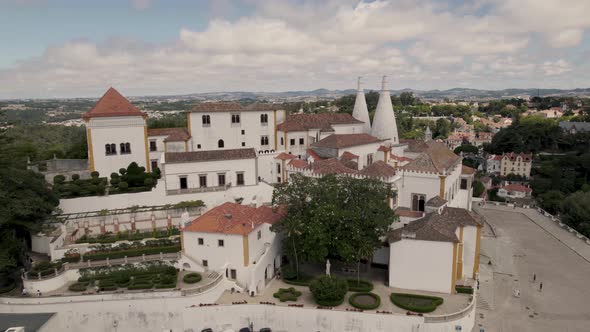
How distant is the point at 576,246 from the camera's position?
35.3 m

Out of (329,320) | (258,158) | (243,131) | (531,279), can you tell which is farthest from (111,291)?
(531,279)

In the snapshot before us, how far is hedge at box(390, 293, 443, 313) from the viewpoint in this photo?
69.7ft

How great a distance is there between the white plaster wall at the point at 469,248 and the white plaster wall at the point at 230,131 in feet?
68.0

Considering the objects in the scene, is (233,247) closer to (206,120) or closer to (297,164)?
(297,164)

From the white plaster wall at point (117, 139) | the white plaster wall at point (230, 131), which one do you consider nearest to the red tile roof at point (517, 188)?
the white plaster wall at point (230, 131)

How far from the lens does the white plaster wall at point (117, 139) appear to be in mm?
33531

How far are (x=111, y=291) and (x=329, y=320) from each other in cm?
1233

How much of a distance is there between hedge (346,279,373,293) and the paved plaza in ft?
20.5

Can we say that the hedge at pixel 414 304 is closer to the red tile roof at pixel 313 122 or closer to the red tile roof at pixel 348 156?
the red tile roof at pixel 348 156

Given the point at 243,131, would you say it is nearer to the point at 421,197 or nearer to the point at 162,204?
the point at 162,204

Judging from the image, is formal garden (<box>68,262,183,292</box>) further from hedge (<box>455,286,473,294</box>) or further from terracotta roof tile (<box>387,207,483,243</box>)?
hedge (<box>455,286,473,294</box>)

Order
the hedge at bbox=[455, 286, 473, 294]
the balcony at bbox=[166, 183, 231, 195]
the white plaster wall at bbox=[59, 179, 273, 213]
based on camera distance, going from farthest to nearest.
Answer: the balcony at bbox=[166, 183, 231, 195] < the white plaster wall at bbox=[59, 179, 273, 213] < the hedge at bbox=[455, 286, 473, 294]

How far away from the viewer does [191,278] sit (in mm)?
23453

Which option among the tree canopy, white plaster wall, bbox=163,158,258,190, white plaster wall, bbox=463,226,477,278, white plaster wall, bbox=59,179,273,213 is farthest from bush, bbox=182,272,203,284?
white plaster wall, bbox=463,226,477,278
